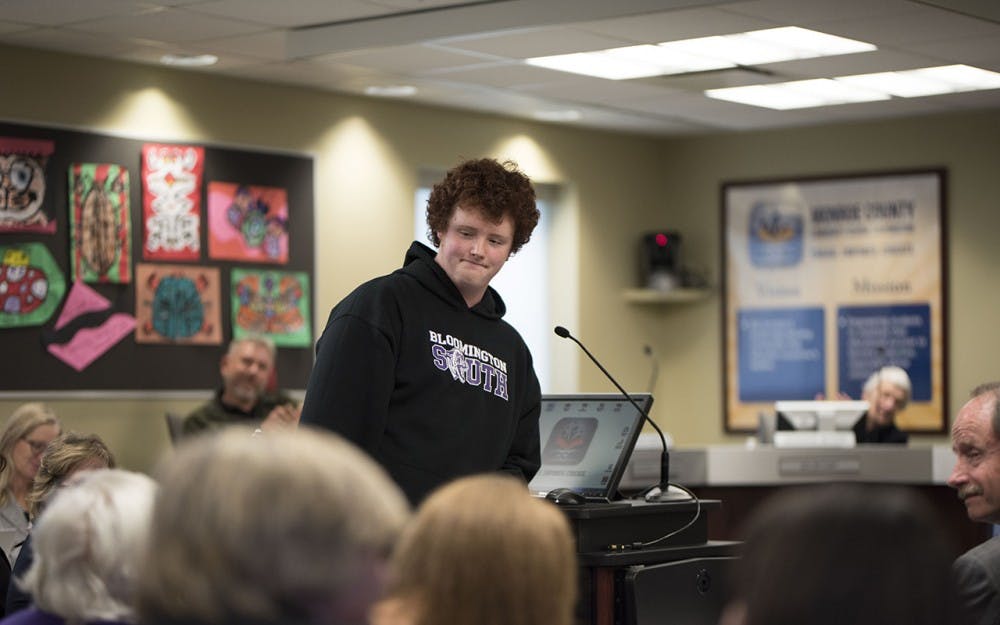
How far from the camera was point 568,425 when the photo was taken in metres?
4.11

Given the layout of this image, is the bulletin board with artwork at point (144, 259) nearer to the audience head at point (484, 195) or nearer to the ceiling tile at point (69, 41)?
the ceiling tile at point (69, 41)

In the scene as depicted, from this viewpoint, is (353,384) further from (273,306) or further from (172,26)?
(273,306)

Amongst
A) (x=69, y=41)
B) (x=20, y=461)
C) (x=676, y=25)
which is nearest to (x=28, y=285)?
(x=69, y=41)

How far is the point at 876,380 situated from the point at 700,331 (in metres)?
1.59

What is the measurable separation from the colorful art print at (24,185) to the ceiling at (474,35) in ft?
1.46

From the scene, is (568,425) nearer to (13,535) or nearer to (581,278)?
(13,535)

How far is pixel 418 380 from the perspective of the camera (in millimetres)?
3209

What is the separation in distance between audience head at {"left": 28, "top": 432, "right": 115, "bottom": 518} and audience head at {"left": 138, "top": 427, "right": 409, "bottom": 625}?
2.44 m

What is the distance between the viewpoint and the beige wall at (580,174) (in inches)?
291

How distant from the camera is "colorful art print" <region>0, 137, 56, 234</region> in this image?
22.9ft

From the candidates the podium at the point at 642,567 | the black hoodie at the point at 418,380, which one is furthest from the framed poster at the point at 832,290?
the black hoodie at the point at 418,380

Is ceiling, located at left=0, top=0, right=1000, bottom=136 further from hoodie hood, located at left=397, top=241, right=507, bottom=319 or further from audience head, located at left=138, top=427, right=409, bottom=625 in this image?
audience head, located at left=138, top=427, right=409, bottom=625

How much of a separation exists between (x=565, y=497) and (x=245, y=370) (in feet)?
13.8

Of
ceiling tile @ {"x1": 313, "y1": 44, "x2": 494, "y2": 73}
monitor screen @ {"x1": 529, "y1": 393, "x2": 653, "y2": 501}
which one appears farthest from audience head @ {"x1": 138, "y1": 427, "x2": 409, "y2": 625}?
ceiling tile @ {"x1": 313, "y1": 44, "x2": 494, "y2": 73}
